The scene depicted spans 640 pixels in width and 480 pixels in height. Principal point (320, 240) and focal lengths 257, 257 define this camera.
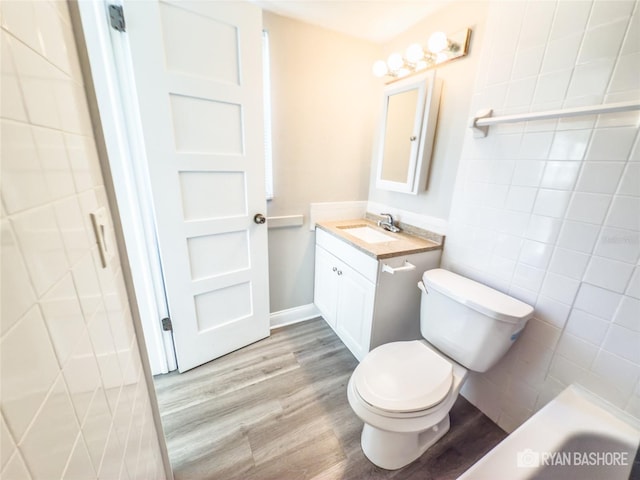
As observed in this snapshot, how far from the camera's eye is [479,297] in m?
1.14

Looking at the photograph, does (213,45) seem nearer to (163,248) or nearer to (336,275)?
(163,248)

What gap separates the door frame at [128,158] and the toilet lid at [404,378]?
966mm

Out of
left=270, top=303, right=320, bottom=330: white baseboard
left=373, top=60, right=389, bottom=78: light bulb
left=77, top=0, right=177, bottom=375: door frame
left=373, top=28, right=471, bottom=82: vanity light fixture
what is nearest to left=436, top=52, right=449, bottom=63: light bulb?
left=373, top=28, right=471, bottom=82: vanity light fixture

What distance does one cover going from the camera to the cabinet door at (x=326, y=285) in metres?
1.78

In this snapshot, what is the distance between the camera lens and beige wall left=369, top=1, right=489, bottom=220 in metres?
1.27

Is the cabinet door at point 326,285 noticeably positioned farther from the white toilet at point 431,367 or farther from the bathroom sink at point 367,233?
the white toilet at point 431,367

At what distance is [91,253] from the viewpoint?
0.49m

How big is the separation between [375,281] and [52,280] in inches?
48.1

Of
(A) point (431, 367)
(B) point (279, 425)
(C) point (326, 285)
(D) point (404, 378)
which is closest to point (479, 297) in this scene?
(A) point (431, 367)

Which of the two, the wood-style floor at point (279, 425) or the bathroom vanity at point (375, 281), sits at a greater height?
the bathroom vanity at point (375, 281)

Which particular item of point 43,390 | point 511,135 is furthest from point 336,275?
point 43,390

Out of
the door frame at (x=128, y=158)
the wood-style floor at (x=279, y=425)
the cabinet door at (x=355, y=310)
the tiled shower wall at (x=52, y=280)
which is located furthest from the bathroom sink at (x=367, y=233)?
the tiled shower wall at (x=52, y=280)
